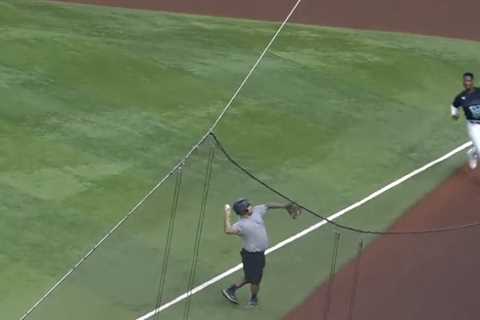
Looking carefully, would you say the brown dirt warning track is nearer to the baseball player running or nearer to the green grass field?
the green grass field

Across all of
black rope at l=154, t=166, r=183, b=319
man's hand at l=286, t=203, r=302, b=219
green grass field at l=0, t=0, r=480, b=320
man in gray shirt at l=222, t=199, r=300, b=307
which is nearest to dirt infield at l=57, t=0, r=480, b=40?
green grass field at l=0, t=0, r=480, b=320

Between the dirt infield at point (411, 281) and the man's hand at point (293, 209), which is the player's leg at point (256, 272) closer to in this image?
the dirt infield at point (411, 281)

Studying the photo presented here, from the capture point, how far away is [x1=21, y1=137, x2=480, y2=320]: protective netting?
9.88 meters

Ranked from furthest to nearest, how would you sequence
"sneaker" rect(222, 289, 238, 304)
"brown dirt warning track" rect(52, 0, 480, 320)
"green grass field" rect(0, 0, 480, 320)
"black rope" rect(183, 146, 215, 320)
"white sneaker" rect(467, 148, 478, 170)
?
"white sneaker" rect(467, 148, 478, 170) < "green grass field" rect(0, 0, 480, 320) < "brown dirt warning track" rect(52, 0, 480, 320) < "sneaker" rect(222, 289, 238, 304) < "black rope" rect(183, 146, 215, 320)

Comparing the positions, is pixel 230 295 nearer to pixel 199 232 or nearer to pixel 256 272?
pixel 256 272

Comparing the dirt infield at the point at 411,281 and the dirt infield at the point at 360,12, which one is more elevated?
the dirt infield at the point at 360,12

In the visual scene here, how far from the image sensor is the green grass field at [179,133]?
35.1ft

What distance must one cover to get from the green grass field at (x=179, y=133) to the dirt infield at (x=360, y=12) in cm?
64

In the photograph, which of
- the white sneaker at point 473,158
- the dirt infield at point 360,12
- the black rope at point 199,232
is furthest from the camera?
the dirt infield at point 360,12

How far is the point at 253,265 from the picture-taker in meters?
10.0

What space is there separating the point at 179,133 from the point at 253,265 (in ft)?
18.0

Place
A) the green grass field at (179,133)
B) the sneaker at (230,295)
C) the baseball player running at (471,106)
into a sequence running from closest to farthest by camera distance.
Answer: the sneaker at (230,295)
the green grass field at (179,133)
the baseball player running at (471,106)

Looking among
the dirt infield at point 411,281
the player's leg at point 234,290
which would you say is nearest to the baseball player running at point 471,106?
the dirt infield at point 411,281

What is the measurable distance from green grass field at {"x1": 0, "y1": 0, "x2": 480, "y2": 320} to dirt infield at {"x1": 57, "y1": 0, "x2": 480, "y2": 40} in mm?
643
